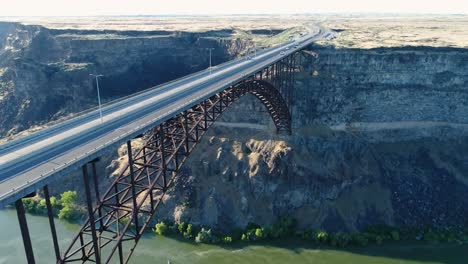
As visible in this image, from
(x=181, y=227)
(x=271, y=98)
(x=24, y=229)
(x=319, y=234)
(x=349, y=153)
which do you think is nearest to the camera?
(x=24, y=229)

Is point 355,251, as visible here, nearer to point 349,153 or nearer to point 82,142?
point 349,153

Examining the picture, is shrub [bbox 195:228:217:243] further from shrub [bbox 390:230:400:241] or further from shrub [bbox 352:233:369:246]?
shrub [bbox 390:230:400:241]

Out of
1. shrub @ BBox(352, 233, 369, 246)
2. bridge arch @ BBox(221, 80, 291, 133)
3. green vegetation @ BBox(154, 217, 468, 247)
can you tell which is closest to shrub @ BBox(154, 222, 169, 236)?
green vegetation @ BBox(154, 217, 468, 247)

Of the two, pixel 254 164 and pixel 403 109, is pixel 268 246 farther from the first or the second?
pixel 403 109

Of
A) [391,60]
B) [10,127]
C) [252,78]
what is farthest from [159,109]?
[10,127]

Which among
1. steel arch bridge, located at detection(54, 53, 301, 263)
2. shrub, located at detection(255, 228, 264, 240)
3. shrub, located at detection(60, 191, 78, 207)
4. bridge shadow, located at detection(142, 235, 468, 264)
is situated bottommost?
bridge shadow, located at detection(142, 235, 468, 264)

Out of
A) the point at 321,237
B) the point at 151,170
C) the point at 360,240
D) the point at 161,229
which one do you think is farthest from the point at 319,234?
the point at 151,170
